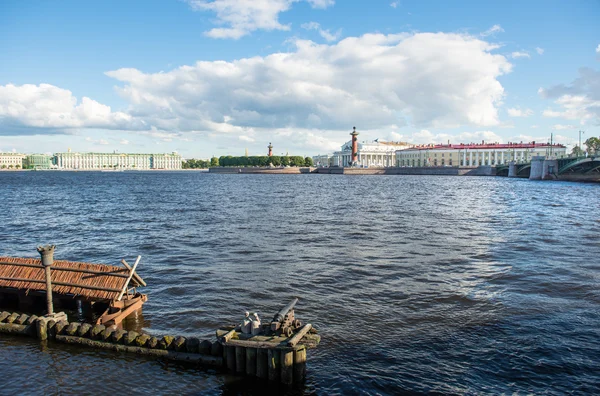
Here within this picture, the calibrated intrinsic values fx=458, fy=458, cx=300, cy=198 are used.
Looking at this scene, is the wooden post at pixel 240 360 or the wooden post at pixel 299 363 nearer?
the wooden post at pixel 299 363

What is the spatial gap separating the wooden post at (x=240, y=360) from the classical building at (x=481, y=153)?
120 meters

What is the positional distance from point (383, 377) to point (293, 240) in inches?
479

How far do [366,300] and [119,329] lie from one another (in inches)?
215

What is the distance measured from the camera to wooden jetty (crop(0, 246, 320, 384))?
6855 millimetres

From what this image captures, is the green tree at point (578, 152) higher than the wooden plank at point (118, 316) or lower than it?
higher

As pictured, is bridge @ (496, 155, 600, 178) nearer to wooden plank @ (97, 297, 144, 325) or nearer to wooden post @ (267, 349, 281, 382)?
wooden plank @ (97, 297, 144, 325)

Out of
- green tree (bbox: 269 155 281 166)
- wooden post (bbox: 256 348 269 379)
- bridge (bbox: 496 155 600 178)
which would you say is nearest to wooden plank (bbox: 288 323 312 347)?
wooden post (bbox: 256 348 269 379)

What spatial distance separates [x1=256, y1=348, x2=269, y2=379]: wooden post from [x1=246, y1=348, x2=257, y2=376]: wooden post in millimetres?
84

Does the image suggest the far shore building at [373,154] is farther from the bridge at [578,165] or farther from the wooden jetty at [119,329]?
the wooden jetty at [119,329]

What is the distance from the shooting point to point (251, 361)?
695 cm

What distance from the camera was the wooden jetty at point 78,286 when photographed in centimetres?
920

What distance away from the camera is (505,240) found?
19.5 m

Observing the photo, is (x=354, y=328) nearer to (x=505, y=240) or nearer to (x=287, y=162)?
(x=505, y=240)

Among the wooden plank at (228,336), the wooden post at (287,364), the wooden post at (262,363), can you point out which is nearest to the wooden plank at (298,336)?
the wooden post at (287,364)
